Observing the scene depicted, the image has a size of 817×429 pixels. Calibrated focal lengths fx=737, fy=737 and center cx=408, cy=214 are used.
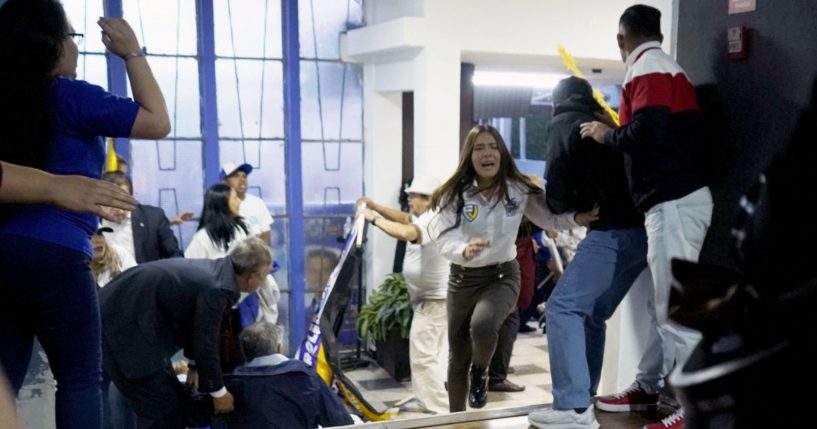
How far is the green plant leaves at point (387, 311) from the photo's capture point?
6.35 metres

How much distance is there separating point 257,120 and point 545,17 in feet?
9.40

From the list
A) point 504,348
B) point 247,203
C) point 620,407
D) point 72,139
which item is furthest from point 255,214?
point 72,139

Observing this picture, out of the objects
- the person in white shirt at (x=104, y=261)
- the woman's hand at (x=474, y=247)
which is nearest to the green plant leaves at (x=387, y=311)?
the person in white shirt at (x=104, y=261)

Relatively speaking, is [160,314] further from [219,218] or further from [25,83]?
[219,218]

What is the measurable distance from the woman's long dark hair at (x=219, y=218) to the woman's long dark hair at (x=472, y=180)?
1856mm

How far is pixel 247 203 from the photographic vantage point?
625 centimetres

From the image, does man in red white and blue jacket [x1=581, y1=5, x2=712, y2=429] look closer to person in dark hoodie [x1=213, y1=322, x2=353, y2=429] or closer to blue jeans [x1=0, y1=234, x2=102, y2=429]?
person in dark hoodie [x1=213, y1=322, x2=353, y2=429]

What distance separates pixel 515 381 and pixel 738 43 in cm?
418

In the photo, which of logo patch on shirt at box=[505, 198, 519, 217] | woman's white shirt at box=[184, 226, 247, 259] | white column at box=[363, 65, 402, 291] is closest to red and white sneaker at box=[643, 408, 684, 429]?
logo patch on shirt at box=[505, 198, 519, 217]

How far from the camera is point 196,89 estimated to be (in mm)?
6863

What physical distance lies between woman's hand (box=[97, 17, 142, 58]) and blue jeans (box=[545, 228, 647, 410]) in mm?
1692

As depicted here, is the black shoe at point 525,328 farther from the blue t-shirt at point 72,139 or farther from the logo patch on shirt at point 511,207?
the blue t-shirt at point 72,139

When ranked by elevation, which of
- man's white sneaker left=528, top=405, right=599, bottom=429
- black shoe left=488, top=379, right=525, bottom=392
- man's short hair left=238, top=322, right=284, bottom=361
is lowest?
black shoe left=488, top=379, right=525, bottom=392

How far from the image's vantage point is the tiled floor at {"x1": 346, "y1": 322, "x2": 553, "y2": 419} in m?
5.74
